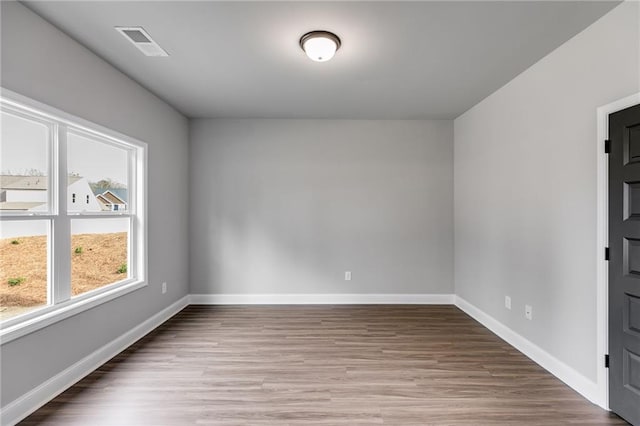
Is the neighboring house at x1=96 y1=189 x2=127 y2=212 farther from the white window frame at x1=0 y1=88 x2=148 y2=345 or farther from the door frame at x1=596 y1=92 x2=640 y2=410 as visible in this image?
the door frame at x1=596 y1=92 x2=640 y2=410

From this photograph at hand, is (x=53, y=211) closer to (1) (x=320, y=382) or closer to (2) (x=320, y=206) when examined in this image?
(1) (x=320, y=382)

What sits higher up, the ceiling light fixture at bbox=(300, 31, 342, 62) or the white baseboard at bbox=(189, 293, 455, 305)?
the ceiling light fixture at bbox=(300, 31, 342, 62)

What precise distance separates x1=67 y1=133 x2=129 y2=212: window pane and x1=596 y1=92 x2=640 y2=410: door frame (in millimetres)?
3992

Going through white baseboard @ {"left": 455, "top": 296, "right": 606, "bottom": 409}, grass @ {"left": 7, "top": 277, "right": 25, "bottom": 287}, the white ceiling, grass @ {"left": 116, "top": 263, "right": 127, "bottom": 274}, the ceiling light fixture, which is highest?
the white ceiling

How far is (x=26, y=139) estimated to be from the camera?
7.34ft

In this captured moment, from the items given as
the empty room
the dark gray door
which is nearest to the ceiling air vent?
the empty room

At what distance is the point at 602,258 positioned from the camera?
2.22m

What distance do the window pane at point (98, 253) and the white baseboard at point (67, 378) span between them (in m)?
0.56

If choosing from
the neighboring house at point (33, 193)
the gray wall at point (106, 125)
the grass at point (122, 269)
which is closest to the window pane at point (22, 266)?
the neighboring house at point (33, 193)

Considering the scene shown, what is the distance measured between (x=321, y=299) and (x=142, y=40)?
12.1 ft

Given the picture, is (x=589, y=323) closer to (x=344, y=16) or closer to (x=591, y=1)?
(x=591, y=1)

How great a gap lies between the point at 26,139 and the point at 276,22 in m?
1.92

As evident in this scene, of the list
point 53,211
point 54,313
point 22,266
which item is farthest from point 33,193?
point 54,313

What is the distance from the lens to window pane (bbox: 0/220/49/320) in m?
2.12
